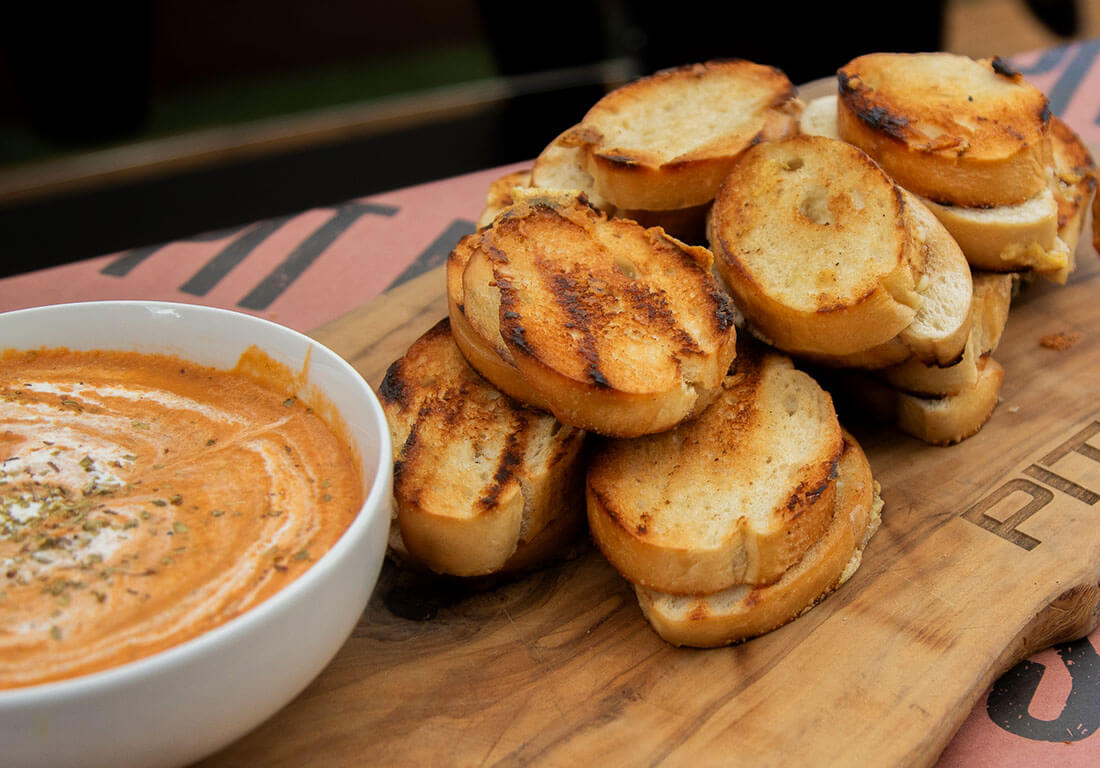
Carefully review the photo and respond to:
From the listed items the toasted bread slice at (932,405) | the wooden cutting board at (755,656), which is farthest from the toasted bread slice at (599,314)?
the toasted bread slice at (932,405)

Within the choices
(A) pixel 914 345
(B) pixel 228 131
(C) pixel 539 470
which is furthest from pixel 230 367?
(B) pixel 228 131

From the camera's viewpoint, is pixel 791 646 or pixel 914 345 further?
pixel 914 345

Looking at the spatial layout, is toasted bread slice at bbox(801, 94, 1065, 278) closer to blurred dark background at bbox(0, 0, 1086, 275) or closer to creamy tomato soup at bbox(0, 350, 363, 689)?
creamy tomato soup at bbox(0, 350, 363, 689)

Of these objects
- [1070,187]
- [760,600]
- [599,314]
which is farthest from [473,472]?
[1070,187]

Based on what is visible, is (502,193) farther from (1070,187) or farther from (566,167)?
(1070,187)

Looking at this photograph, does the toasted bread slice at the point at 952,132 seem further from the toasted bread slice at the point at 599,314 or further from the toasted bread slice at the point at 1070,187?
the toasted bread slice at the point at 599,314

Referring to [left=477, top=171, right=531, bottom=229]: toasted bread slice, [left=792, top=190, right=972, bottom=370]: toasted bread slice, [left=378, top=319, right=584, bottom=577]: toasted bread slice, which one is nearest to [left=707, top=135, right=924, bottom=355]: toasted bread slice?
[left=792, top=190, right=972, bottom=370]: toasted bread slice

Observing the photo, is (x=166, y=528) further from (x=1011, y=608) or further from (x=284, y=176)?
(x=284, y=176)
